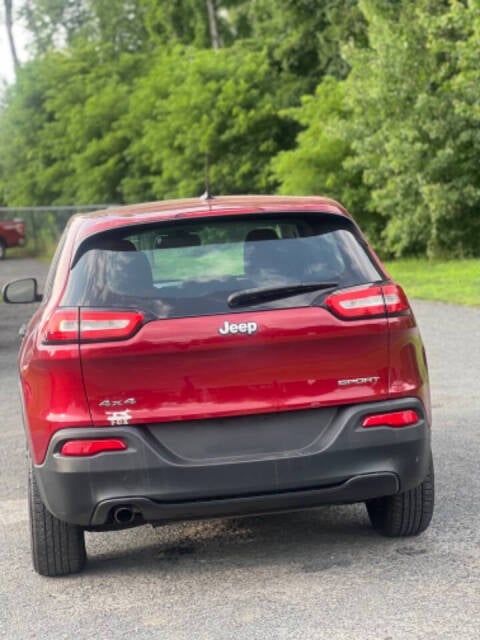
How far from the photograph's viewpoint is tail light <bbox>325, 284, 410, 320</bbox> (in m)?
5.21

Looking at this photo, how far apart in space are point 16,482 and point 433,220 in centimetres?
2072

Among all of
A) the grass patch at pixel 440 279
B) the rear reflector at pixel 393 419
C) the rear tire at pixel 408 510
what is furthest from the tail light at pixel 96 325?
the grass patch at pixel 440 279

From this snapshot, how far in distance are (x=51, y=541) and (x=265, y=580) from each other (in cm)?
97

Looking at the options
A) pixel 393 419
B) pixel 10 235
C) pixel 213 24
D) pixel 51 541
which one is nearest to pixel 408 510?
pixel 393 419

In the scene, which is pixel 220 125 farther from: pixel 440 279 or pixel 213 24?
pixel 440 279

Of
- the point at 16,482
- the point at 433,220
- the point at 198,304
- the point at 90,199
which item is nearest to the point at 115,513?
the point at 198,304

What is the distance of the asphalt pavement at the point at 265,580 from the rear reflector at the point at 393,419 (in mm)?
623

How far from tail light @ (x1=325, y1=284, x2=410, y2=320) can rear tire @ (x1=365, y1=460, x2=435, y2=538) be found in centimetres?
83

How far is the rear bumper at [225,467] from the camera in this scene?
16.6 feet

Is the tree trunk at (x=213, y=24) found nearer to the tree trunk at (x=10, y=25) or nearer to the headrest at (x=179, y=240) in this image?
the tree trunk at (x=10, y=25)

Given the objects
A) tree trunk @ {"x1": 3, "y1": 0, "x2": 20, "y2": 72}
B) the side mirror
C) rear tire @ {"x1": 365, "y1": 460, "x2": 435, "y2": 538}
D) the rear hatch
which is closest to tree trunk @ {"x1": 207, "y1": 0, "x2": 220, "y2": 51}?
tree trunk @ {"x1": 3, "y1": 0, "x2": 20, "y2": 72}

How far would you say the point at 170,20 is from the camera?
60844mm

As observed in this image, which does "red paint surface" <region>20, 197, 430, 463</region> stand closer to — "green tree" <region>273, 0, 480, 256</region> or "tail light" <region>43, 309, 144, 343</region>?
"tail light" <region>43, 309, 144, 343</region>

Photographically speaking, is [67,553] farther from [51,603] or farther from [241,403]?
[241,403]
